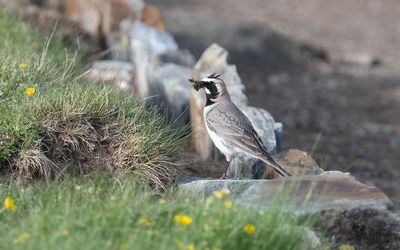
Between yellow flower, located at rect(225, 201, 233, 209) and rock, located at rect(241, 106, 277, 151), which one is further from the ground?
yellow flower, located at rect(225, 201, 233, 209)

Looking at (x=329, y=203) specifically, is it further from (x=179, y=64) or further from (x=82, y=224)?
(x=179, y=64)

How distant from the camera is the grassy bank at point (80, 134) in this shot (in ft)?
19.9

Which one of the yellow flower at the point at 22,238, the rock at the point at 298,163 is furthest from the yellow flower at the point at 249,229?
the rock at the point at 298,163

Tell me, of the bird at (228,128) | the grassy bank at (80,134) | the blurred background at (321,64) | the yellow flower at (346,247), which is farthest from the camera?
the blurred background at (321,64)

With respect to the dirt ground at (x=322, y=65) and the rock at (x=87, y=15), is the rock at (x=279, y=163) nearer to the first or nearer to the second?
the dirt ground at (x=322, y=65)

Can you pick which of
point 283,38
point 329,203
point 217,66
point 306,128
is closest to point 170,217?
point 329,203

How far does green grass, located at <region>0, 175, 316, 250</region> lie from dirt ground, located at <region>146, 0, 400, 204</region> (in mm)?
4436

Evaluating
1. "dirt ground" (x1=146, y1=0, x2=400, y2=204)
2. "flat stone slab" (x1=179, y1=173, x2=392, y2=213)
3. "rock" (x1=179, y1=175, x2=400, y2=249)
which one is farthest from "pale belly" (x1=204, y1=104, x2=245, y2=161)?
"dirt ground" (x1=146, y1=0, x2=400, y2=204)

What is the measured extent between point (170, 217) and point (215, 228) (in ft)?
0.90

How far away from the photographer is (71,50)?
9539mm

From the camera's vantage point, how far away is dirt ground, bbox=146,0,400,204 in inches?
425

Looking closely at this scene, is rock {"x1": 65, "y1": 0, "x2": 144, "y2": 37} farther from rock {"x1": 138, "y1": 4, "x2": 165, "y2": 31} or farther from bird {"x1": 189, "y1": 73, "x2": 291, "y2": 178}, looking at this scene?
bird {"x1": 189, "y1": 73, "x2": 291, "y2": 178}

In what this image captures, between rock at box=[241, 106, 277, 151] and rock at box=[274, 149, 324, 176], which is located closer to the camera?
rock at box=[274, 149, 324, 176]

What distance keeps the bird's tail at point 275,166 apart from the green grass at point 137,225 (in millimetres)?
1198
